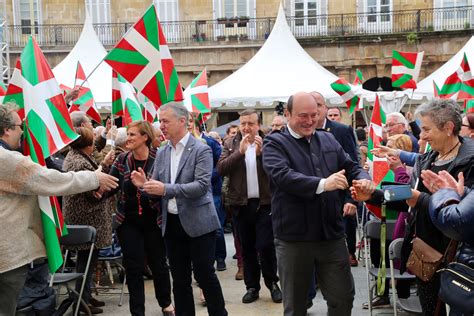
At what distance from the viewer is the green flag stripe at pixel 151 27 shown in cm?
657

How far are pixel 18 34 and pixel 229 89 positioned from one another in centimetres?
1525

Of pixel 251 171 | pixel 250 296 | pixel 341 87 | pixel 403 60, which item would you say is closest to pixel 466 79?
pixel 403 60

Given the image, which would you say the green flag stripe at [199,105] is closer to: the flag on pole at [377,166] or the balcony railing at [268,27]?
the flag on pole at [377,166]

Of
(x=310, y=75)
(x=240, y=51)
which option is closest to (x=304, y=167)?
(x=310, y=75)

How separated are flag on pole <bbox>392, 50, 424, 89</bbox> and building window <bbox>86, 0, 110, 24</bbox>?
1794cm

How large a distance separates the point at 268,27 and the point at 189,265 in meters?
22.7

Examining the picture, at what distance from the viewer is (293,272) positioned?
4.93 meters

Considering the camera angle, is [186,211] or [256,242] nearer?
[186,211]

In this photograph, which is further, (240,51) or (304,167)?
(240,51)

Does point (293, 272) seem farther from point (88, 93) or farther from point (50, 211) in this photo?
point (88, 93)

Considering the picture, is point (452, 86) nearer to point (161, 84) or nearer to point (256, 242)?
point (256, 242)

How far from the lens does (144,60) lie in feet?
21.4

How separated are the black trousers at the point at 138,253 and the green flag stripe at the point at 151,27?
1851 millimetres

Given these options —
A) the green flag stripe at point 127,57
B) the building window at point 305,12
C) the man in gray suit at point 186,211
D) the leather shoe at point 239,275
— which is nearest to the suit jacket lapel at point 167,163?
the man in gray suit at point 186,211
